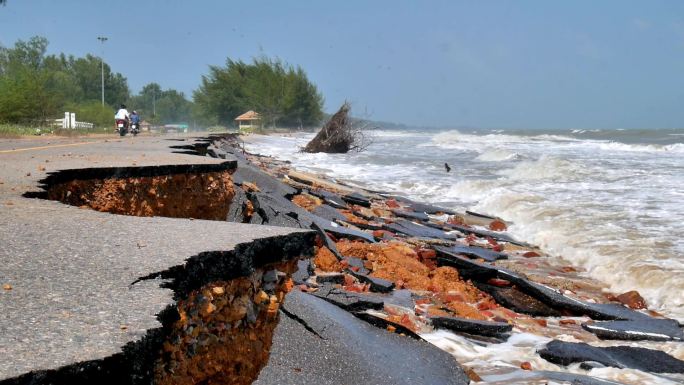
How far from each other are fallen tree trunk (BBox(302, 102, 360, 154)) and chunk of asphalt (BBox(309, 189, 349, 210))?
16499 mm

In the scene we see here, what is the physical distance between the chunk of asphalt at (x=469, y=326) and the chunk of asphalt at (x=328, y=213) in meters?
4.32

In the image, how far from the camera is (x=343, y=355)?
12.0 ft

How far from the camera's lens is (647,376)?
14.2ft

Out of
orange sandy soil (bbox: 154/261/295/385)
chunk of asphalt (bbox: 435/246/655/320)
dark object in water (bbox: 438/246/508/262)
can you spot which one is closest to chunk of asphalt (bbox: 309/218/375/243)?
dark object in water (bbox: 438/246/508/262)

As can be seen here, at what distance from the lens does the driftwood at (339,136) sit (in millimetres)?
28656

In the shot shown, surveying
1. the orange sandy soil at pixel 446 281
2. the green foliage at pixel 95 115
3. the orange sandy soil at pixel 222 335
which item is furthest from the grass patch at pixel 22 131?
the green foliage at pixel 95 115

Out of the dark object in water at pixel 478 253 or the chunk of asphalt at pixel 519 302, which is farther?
the dark object in water at pixel 478 253

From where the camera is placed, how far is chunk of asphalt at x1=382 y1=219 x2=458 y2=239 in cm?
928

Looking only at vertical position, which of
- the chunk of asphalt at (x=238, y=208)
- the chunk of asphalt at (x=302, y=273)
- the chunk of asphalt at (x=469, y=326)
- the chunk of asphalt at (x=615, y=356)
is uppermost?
the chunk of asphalt at (x=238, y=208)

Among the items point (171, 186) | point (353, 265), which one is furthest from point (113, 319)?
point (353, 265)

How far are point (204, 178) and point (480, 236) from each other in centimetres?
531

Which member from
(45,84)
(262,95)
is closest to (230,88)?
(262,95)

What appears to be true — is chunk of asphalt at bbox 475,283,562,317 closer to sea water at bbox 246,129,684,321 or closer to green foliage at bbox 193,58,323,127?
sea water at bbox 246,129,684,321

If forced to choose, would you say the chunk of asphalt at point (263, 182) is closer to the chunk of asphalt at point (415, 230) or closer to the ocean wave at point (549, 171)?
the chunk of asphalt at point (415, 230)
